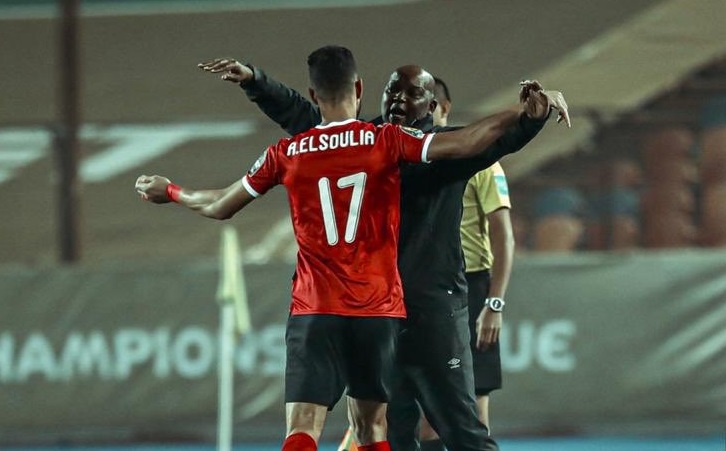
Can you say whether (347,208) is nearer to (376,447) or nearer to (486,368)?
(376,447)

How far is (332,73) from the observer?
230 inches

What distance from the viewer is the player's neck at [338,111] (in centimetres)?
588

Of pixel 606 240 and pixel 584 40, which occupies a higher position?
pixel 584 40

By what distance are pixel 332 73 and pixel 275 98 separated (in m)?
0.83

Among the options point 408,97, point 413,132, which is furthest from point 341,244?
point 408,97

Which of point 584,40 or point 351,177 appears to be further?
point 584,40

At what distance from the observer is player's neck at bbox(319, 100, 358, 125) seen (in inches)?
231

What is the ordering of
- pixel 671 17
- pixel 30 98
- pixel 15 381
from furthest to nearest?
pixel 30 98, pixel 671 17, pixel 15 381

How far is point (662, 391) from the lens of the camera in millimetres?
12320

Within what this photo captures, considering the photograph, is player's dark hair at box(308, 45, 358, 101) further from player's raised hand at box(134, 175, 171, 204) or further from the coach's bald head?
player's raised hand at box(134, 175, 171, 204)

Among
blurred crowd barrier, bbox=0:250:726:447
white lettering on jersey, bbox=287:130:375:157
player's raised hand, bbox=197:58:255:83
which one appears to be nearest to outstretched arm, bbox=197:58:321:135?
player's raised hand, bbox=197:58:255:83

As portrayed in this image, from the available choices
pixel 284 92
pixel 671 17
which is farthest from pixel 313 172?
pixel 671 17

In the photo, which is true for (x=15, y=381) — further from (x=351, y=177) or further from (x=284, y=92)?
(x=351, y=177)

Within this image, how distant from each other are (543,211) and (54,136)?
194 inches
